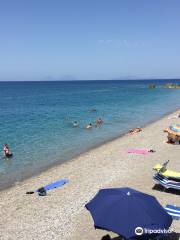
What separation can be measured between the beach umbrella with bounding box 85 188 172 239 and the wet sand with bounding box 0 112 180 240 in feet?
7.13

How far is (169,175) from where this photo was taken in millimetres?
14664

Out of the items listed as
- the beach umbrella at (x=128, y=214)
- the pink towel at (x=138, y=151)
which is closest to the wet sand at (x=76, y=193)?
the pink towel at (x=138, y=151)

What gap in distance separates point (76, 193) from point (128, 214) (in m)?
6.34

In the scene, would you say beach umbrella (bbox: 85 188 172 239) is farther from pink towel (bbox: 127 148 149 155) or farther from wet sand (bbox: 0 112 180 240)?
pink towel (bbox: 127 148 149 155)

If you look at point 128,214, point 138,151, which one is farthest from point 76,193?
point 138,151

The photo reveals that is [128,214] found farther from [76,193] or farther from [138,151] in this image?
[138,151]

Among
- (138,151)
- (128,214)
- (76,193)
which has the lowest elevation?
(76,193)

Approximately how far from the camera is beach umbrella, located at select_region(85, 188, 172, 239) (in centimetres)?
841

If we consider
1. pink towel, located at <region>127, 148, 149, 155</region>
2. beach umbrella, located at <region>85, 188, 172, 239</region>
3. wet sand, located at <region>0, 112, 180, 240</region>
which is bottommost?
wet sand, located at <region>0, 112, 180, 240</region>

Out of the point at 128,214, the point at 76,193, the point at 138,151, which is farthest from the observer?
the point at 138,151

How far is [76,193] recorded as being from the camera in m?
14.7

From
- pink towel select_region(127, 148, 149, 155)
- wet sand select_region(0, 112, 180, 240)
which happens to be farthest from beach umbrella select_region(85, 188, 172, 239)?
pink towel select_region(127, 148, 149, 155)

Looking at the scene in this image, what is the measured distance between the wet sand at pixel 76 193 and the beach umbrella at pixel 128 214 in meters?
2.17

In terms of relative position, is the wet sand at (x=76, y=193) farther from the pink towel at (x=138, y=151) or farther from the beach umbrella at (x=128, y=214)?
the beach umbrella at (x=128, y=214)
